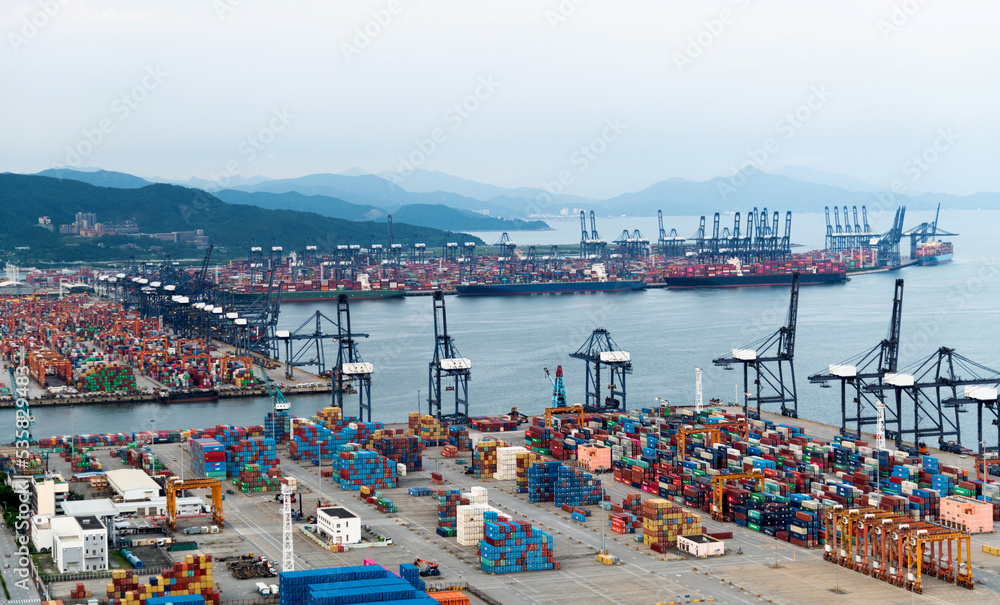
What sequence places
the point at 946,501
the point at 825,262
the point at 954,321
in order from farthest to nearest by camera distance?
the point at 825,262 → the point at 954,321 → the point at 946,501

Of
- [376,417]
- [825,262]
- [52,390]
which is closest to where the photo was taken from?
[376,417]

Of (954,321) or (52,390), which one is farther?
(954,321)

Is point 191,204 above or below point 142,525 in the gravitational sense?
above

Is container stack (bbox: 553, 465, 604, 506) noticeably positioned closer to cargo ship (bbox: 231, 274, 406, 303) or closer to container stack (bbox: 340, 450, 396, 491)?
container stack (bbox: 340, 450, 396, 491)

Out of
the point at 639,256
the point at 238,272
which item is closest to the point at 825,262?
the point at 639,256

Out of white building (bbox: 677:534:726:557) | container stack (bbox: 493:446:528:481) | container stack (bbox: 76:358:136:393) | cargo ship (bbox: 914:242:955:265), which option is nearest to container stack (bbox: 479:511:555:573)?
white building (bbox: 677:534:726:557)

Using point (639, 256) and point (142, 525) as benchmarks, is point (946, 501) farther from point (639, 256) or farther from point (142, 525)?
point (639, 256)

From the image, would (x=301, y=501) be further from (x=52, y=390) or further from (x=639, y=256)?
(x=639, y=256)
